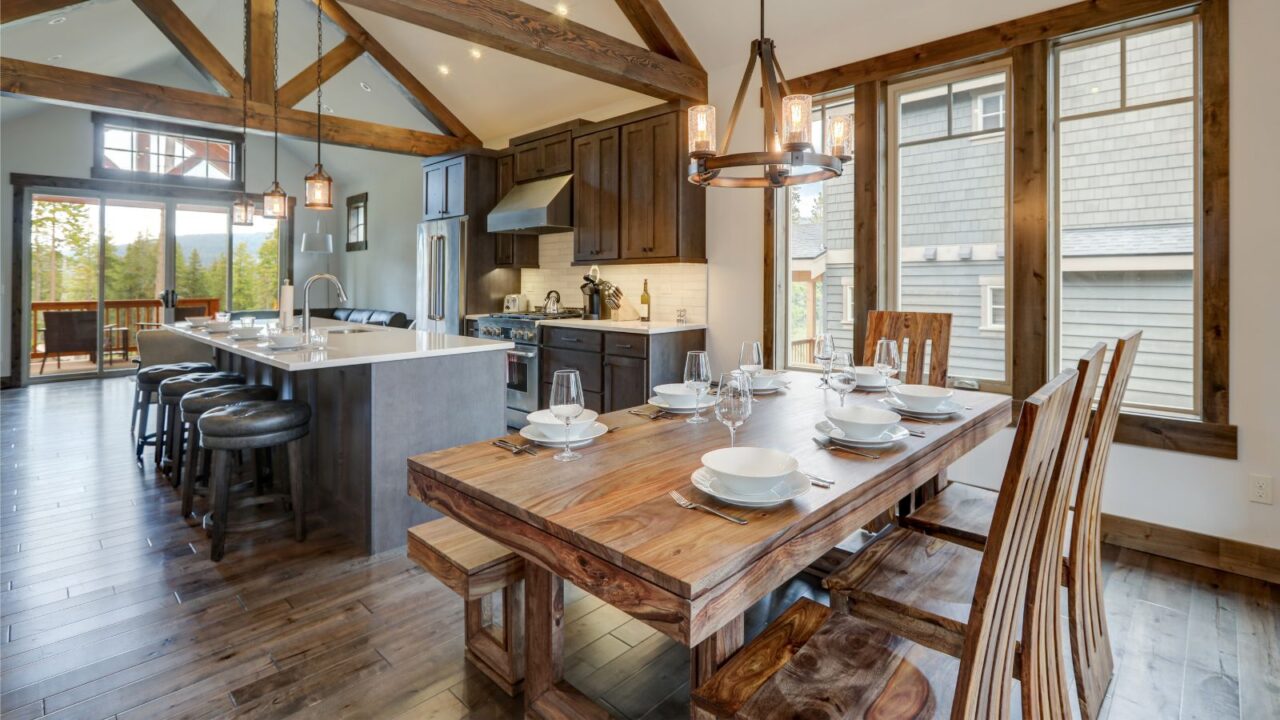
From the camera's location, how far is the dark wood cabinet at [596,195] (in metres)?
5.01

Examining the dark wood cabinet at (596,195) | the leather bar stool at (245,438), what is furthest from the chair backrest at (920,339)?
the leather bar stool at (245,438)

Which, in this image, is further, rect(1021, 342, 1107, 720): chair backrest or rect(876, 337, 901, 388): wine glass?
rect(876, 337, 901, 388): wine glass

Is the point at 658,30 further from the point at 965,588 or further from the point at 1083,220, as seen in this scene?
the point at 965,588

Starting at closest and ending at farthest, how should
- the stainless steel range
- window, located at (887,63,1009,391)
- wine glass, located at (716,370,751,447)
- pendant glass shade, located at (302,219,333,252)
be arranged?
1. wine glass, located at (716,370,751,447)
2. window, located at (887,63,1009,391)
3. the stainless steel range
4. pendant glass shade, located at (302,219,333,252)

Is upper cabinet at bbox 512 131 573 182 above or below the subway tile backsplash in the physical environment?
above

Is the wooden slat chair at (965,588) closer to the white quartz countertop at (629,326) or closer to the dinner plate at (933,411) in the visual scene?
the dinner plate at (933,411)

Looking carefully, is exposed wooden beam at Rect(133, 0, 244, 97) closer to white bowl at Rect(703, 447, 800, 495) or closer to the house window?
the house window

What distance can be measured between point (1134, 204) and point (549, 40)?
3.15m

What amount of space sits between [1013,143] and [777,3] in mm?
1675

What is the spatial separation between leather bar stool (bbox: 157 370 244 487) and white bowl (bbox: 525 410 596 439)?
303cm

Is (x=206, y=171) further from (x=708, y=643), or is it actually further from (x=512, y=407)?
(x=708, y=643)

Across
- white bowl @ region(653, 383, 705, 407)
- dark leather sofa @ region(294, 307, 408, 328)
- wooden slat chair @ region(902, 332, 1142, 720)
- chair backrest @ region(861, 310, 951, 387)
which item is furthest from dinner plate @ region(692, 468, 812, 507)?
dark leather sofa @ region(294, 307, 408, 328)

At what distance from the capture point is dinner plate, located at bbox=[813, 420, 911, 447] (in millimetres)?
1678

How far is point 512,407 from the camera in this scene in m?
5.58
